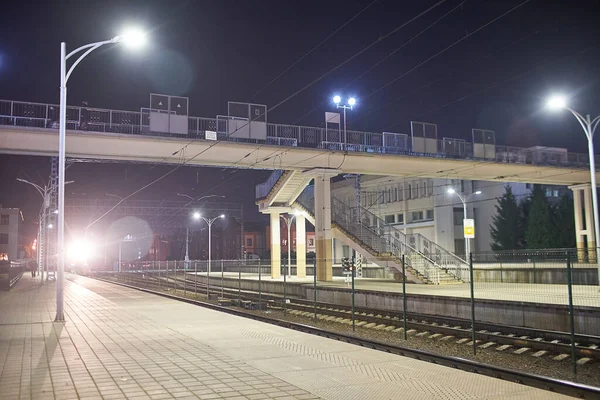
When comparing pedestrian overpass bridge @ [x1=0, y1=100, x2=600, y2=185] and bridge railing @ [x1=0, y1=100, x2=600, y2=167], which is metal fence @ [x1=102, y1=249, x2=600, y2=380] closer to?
pedestrian overpass bridge @ [x1=0, y1=100, x2=600, y2=185]

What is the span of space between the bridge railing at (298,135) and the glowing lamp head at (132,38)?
12.1 meters

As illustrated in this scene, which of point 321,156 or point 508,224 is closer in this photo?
point 321,156

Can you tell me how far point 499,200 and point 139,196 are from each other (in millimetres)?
45159

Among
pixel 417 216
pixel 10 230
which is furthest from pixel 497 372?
pixel 10 230

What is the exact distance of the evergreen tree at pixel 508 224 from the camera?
60.0 metres

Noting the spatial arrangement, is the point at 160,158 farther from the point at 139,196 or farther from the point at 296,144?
the point at 139,196

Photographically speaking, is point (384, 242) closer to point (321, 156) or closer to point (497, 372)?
point (321, 156)

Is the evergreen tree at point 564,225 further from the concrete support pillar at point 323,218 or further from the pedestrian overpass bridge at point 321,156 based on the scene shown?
the concrete support pillar at point 323,218

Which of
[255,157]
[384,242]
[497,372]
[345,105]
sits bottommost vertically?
[497,372]

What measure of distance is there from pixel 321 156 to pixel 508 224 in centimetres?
3401

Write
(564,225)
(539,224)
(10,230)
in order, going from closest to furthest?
1. (564,225)
2. (539,224)
3. (10,230)

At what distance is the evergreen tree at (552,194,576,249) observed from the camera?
183ft

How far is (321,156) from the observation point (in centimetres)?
3409

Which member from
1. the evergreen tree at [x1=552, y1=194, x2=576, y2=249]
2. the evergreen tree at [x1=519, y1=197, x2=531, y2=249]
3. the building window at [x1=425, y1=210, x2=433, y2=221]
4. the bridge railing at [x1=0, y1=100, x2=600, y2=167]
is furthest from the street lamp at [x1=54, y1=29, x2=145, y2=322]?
the building window at [x1=425, y1=210, x2=433, y2=221]
